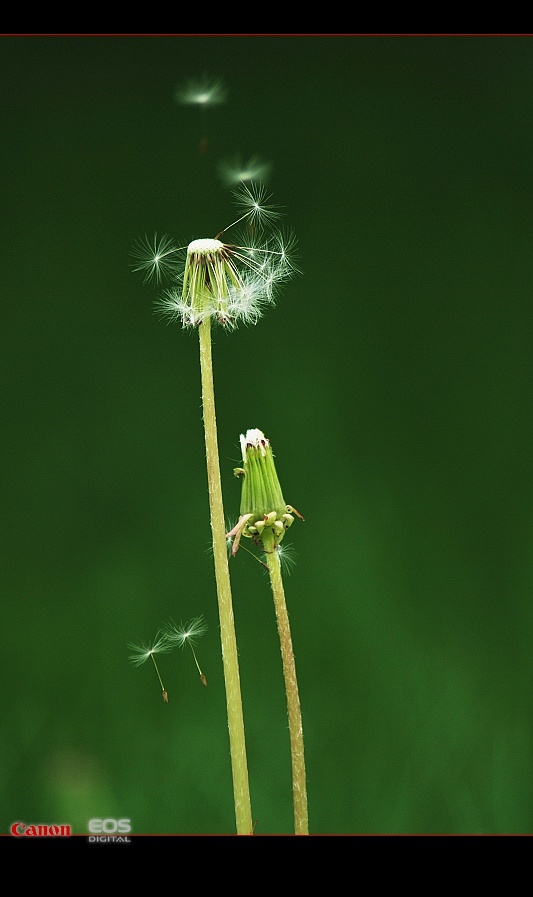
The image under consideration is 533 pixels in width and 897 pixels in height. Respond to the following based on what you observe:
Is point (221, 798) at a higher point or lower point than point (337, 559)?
lower

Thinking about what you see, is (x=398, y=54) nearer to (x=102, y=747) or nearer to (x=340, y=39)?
(x=340, y=39)

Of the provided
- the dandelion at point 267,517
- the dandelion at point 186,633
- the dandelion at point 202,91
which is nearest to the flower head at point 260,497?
the dandelion at point 267,517

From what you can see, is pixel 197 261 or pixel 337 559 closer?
pixel 197 261

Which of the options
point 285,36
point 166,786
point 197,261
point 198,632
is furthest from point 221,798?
point 285,36

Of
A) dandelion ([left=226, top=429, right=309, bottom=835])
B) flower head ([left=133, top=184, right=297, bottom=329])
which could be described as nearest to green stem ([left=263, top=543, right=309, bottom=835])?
dandelion ([left=226, top=429, right=309, bottom=835])

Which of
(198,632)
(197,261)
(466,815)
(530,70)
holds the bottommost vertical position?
(466,815)

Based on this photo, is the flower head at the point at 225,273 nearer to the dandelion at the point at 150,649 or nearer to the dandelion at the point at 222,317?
the dandelion at the point at 222,317

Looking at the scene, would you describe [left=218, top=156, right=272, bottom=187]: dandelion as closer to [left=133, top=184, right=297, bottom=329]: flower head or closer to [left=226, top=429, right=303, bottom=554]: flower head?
[left=133, top=184, right=297, bottom=329]: flower head
